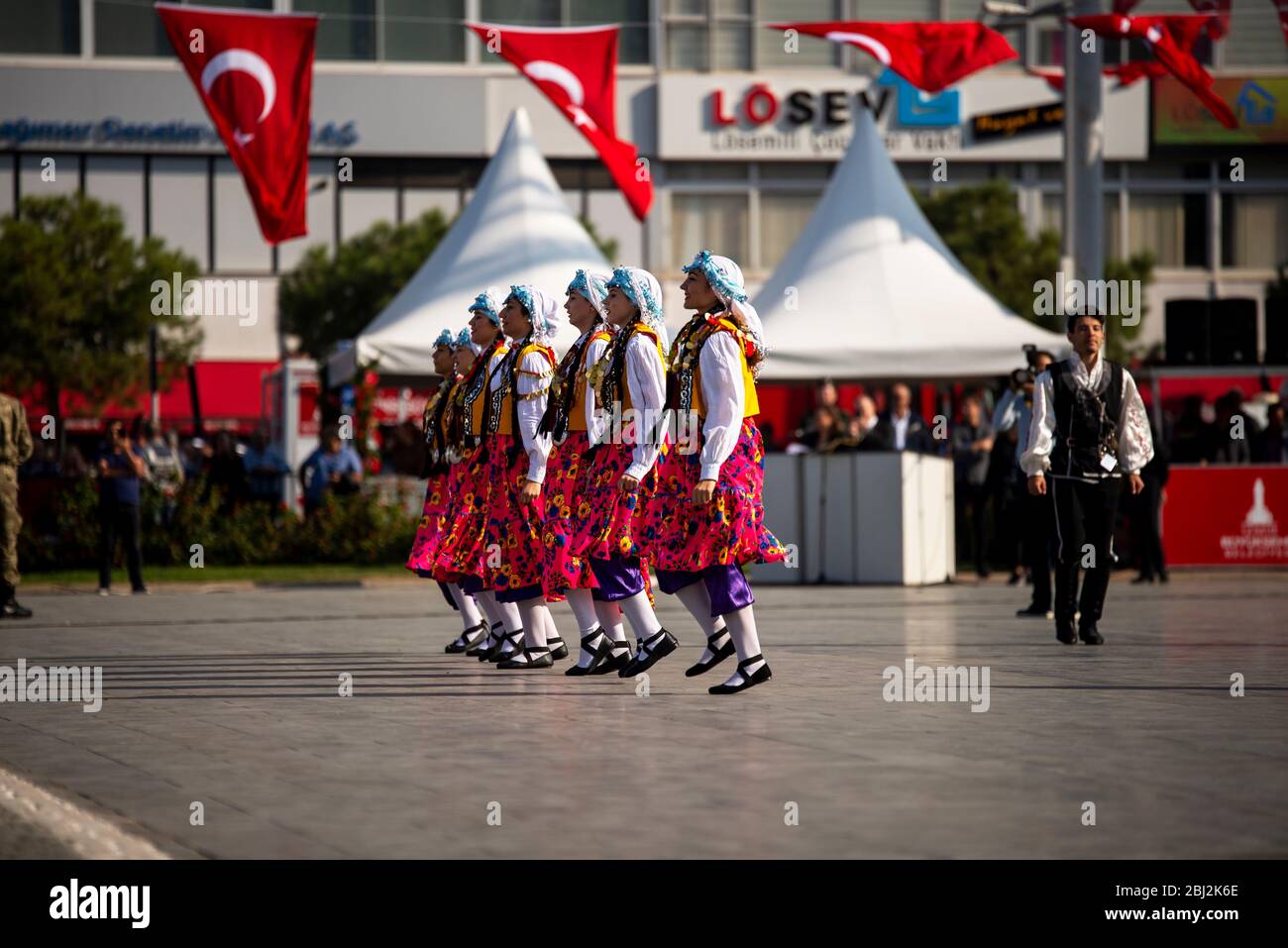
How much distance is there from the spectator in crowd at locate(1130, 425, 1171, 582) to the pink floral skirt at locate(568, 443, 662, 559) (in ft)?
35.4

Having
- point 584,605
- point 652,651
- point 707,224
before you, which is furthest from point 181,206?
point 652,651

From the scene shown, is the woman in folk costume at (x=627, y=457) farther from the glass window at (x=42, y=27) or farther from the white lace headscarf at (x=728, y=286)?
the glass window at (x=42, y=27)

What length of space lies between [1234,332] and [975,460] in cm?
420

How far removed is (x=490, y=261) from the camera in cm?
2298

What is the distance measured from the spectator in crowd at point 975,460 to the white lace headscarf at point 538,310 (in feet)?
35.2

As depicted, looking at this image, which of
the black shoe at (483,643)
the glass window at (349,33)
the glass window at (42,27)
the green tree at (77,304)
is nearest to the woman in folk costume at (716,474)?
the black shoe at (483,643)

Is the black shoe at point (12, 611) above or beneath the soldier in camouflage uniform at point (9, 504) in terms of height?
beneath

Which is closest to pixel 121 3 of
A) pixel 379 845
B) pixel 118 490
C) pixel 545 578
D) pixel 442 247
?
pixel 442 247

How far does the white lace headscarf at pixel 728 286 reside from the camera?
9.12 m

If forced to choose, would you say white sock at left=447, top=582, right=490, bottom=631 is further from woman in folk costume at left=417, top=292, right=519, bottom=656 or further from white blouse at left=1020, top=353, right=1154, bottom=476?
white blouse at left=1020, top=353, right=1154, bottom=476

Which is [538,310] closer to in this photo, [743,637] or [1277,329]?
[743,637]
